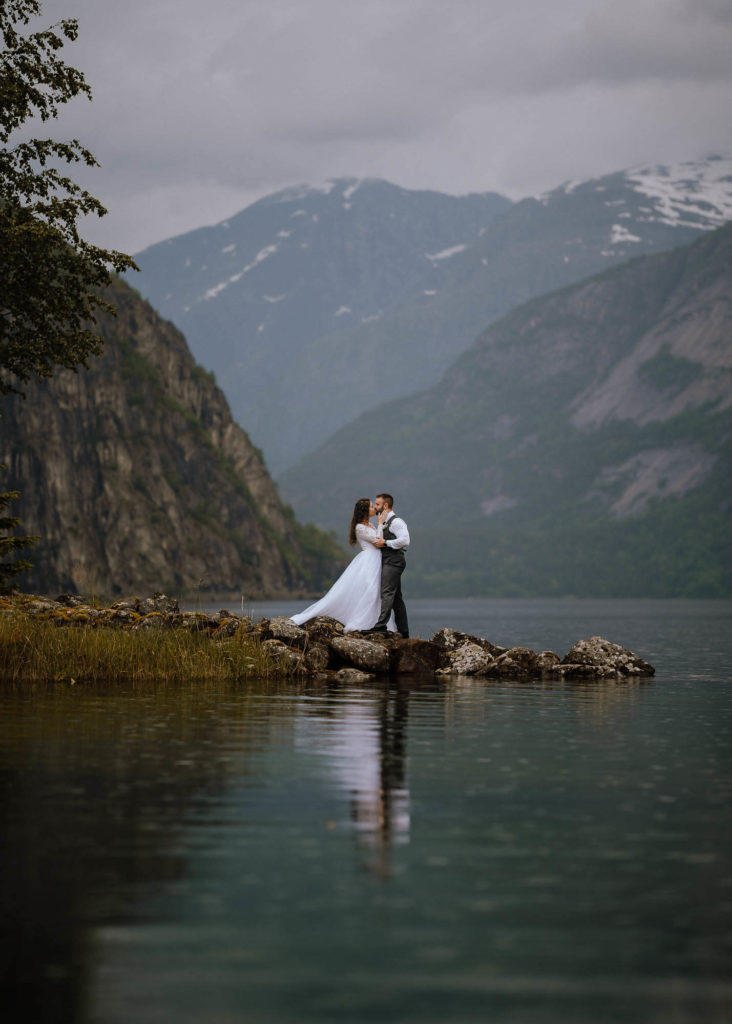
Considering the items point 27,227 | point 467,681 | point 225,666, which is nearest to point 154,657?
point 225,666

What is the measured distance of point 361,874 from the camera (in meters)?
10.9

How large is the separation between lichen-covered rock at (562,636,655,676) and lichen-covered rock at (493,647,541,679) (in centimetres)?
100

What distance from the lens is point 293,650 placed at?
1374 inches

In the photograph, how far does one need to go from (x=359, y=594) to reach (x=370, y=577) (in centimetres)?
56

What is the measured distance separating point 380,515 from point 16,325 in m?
12.6

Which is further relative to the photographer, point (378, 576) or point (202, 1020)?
point (378, 576)

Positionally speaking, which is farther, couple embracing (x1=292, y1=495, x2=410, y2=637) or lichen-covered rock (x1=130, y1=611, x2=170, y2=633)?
couple embracing (x1=292, y1=495, x2=410, y2=637)

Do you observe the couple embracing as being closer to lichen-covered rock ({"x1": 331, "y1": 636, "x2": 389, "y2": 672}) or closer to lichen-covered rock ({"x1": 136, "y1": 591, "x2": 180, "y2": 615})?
lichen-covered rock ({"x1": 331, "y1": 636, "x2": 389, "y2": 672})

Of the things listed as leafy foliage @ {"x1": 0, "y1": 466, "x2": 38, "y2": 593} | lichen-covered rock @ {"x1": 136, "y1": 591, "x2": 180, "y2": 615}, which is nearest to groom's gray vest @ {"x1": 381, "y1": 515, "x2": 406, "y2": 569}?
lichen-covered rock @ {"x1": 136, "y1": 591, "x2": 180, "y2": 615}

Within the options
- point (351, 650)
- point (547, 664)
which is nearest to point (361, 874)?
point (351, 650)

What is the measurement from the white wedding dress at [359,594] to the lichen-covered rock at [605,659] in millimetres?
5026

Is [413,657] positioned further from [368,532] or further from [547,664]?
[547,664]

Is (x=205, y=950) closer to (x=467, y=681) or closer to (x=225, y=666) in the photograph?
(x=225, y=666)

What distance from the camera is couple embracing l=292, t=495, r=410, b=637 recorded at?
37.0 meters
